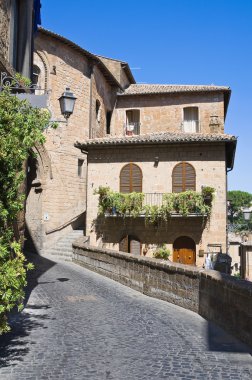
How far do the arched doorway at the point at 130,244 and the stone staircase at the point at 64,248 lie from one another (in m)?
2.44

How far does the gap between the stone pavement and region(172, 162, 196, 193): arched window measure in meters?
9.89

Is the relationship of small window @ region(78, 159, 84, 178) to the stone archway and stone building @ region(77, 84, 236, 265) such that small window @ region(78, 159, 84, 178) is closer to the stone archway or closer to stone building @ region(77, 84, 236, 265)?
the stone archway

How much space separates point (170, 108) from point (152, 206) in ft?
32.4

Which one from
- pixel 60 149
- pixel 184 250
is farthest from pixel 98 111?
pixel 184 250

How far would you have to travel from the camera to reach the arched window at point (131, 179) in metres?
20.1

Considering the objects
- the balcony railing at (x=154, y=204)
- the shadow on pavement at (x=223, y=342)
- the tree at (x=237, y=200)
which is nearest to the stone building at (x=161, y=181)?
the balcony railing at (x=154, y=204)

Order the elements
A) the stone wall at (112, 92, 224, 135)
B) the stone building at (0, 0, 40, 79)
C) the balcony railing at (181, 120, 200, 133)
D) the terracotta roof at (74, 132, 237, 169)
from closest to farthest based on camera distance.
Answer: the stone building at (0, 0, 40, 79) < the terracotta roof at (74, 132, 237, 169) < the stone wall at (112, 92, 224, 135) < the balcony railing at (181, 120, 200, 133)

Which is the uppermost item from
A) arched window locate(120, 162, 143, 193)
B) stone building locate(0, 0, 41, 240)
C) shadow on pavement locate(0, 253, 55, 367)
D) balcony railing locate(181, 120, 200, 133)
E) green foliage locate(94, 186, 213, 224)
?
balcony railing locate(181, 120, 200, 133)

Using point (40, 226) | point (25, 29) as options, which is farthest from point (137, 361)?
point (40, 226)

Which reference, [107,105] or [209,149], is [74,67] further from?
[209,149]

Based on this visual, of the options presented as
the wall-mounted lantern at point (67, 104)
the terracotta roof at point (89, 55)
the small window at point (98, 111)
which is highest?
the terracotta roof at point (89, 55)

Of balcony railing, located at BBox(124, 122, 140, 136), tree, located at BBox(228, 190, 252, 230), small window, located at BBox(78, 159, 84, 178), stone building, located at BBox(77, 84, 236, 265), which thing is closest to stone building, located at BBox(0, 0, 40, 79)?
stone building, located at BBox(77, 84, 236, 265)

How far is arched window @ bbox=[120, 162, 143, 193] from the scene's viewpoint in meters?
20.1

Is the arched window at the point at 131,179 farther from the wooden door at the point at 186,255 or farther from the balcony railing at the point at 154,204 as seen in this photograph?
the wooden door at the point at 186,255
